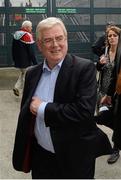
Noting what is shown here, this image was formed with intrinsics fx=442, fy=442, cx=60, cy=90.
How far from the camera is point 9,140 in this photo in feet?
20.8

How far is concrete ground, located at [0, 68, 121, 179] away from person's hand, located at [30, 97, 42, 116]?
2.31 m

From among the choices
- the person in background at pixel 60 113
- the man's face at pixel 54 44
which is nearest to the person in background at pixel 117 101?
the person in background at pixel 60 113

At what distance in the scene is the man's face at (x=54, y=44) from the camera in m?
2.70

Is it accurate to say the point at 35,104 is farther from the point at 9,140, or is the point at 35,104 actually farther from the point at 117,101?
the point at 9,140

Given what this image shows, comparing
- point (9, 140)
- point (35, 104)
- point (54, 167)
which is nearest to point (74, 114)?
point (35, 104)

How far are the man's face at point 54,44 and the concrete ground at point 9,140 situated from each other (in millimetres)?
2470

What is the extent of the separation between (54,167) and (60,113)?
1.36 ft

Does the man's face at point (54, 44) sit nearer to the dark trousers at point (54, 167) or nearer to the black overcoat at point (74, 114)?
the black overcoat at point (74, 114)

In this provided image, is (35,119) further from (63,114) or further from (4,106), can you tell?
(4,106)

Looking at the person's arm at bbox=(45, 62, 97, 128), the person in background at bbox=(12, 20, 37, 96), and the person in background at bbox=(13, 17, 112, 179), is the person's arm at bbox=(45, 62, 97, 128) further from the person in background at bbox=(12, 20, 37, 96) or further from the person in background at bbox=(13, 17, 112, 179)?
the person in background at bbox=(12, 20, 37, 96)

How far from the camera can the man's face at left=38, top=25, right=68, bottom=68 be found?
2.70 meters

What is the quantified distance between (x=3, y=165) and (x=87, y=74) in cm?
287

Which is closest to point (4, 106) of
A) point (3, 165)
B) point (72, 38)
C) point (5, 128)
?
point (5, 128)

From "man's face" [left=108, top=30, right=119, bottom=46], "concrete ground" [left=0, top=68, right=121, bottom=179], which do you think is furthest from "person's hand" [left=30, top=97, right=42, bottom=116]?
"man's face" [left=108, top=30, right=119, bottom=46]
